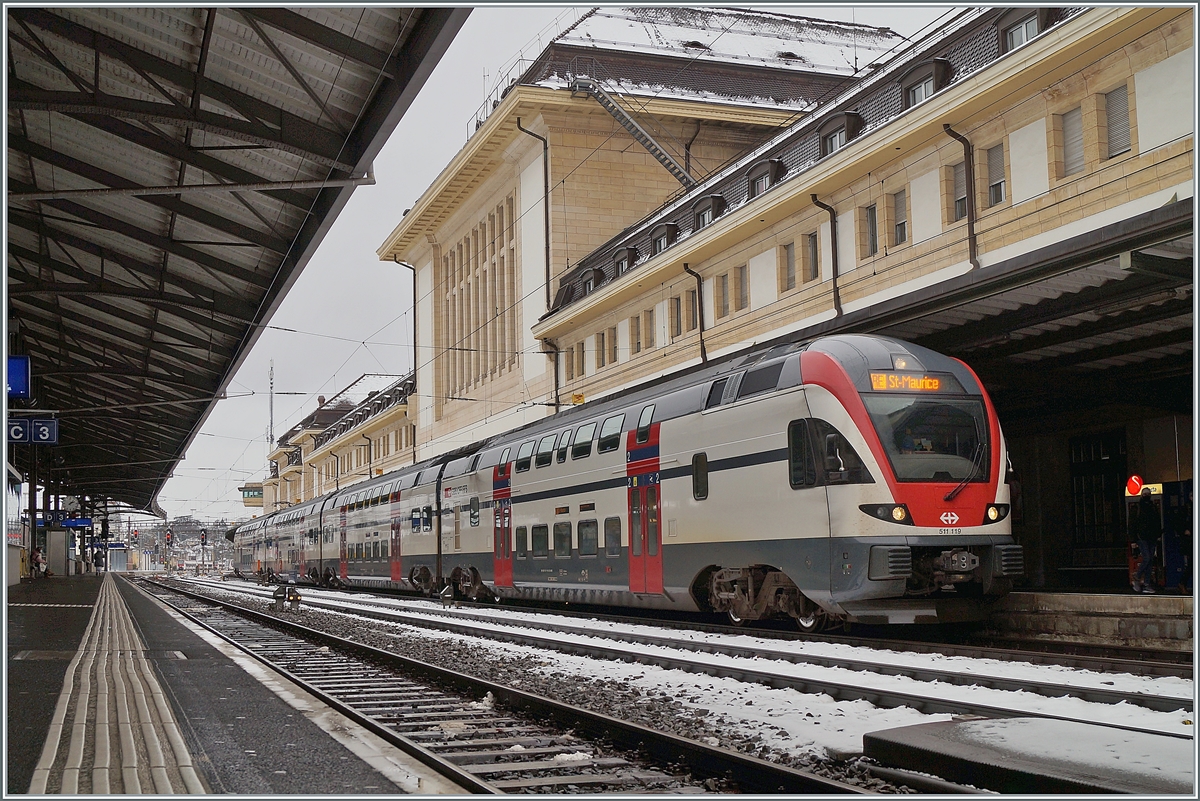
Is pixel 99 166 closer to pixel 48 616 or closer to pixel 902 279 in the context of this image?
pixel 48 616

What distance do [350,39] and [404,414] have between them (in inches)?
2017

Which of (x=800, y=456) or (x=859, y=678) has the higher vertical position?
(x=800, y=456)

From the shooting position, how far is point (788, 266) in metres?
27.5

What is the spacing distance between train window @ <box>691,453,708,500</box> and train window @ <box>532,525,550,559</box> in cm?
577

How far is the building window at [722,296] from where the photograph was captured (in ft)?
99.4

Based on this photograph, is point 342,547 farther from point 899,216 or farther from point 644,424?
point 644,424

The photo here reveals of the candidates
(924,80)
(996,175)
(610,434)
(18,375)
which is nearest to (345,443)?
(924,80)

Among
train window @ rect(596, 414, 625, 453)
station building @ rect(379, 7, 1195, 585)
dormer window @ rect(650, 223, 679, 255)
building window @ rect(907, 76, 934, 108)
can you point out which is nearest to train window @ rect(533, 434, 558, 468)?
train window @ rect(596, 414, 625, 453)

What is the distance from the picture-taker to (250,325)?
2144 centimetres

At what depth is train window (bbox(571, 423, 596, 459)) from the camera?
64.4ft

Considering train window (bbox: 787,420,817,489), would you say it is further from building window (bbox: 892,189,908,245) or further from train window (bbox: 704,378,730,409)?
building window (bbox: 892,189,908,245)

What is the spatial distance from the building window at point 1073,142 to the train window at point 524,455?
1060 cm

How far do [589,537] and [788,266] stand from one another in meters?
10.7

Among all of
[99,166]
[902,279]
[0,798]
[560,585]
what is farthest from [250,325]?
[0,798]
